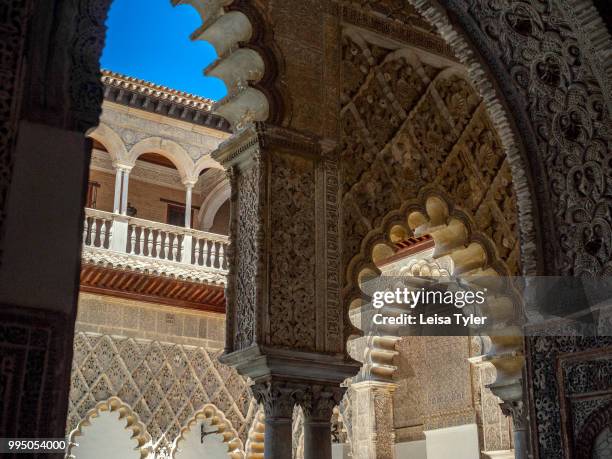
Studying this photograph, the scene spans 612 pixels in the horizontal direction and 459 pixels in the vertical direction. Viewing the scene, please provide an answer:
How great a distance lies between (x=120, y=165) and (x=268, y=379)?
25.8 feet

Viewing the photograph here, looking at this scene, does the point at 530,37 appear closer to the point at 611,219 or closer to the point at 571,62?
the point at 571,62

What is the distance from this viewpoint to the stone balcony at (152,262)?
442 inches

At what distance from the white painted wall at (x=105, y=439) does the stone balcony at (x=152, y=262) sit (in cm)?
196

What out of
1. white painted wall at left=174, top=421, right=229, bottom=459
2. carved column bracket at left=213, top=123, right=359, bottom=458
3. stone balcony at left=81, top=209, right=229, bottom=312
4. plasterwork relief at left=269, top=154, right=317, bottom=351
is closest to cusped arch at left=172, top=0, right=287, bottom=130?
carved column bracket at left=213, top=123, right=359, bottom=458

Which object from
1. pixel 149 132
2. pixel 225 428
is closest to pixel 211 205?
pixel 149 132

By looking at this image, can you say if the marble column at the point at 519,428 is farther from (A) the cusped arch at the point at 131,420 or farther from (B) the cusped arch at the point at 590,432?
(A) the cusped arch at the point at 131,420

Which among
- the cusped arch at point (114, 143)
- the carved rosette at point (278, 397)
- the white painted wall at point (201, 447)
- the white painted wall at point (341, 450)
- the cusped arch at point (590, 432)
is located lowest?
the cusped arch at point (590, 432)

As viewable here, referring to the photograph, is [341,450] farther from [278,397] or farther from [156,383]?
[278,397]

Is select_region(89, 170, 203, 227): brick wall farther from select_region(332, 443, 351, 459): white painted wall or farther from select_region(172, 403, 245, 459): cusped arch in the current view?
select_region(332, 443, 351, 459): white painted wall

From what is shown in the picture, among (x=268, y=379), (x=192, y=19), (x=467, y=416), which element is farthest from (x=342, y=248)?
(x=192, y=19)

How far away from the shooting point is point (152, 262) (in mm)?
11648

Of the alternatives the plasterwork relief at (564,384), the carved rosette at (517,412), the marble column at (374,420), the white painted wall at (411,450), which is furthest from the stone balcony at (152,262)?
the plasterwork relief at (564,384)

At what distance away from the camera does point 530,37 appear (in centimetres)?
370

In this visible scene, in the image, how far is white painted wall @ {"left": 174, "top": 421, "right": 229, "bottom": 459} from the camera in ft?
41.8
